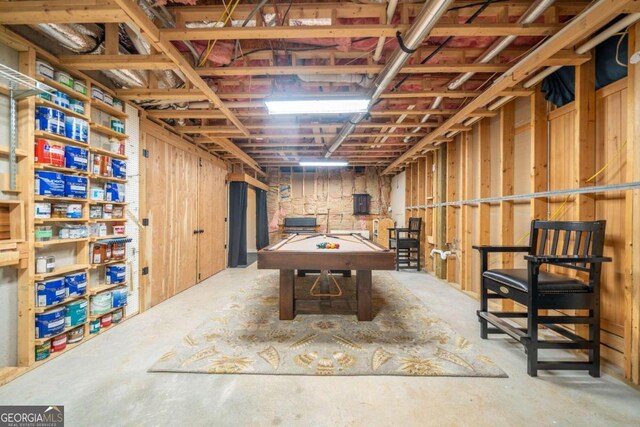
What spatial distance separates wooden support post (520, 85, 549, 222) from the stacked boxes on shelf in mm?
4465

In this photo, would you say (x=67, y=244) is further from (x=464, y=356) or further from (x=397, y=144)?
(x=397, y=144)

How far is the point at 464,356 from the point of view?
6.81 ft

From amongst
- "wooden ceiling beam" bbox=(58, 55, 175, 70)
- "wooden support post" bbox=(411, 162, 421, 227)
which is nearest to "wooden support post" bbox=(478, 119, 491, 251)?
"wooden support post" bbox=(411, 162, 421, 227)

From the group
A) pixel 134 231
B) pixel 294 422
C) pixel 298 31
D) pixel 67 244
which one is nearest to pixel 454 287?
pixel 294 422

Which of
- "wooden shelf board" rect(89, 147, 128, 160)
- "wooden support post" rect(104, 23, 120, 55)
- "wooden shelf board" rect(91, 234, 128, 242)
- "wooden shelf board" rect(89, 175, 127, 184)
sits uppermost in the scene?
"wooden support post" rect(104, 23, 120, 55)

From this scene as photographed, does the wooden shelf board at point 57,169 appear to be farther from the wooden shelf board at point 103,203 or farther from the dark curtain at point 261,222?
the dark curtain at point 261,222

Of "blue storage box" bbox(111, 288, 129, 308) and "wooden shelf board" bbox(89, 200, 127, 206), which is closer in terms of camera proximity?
"wooden shelf board" bbox(89, 200, 127, 206)

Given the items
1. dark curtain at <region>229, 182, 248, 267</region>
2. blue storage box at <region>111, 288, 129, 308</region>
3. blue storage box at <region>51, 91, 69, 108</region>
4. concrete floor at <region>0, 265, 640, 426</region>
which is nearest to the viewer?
concrete floor at <region>0, 265, 640, 426</region>

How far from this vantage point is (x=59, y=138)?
2096 millimetres

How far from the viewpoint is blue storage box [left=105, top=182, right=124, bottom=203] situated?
260 centimetres

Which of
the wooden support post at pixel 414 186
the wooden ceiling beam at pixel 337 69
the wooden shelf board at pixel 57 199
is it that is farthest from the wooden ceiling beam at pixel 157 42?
the wooden support post at pixel 414 186

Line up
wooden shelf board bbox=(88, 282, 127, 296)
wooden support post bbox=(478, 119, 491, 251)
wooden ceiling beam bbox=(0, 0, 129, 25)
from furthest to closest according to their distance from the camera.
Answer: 1. wooden support post bbox=(478, 119, 491, 251)
2. wooden shelf board bbox=(88, 282, 127, 296)
3. wooden ceiling beam bbox=(0, 0, 129, 25)

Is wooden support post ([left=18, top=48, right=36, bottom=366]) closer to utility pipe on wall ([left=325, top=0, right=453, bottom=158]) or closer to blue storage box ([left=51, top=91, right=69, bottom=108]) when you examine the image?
blue storage box ([left=51, top=91, right=69, bottom=108])

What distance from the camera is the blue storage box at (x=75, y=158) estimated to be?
217 centimetres
